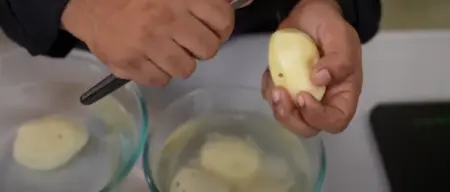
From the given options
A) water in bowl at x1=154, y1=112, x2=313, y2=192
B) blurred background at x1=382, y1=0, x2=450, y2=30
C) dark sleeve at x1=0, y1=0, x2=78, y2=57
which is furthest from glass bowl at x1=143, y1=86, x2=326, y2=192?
blurred background at x1=382, y1=0, x2=450, y2=30

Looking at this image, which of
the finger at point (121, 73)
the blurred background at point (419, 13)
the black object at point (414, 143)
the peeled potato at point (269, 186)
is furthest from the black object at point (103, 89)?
the blurred background at point (419, 13)

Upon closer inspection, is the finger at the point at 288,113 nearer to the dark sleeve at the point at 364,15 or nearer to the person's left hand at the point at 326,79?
the person's left hand at the point at 326,79

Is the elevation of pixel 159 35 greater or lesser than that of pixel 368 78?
greater

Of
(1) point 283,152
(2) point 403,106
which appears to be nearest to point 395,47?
(2) point 403,106

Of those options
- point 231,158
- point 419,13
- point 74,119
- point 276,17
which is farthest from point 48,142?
point 419,13

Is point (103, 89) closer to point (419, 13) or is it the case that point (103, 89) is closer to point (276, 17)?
point (276, 17)
